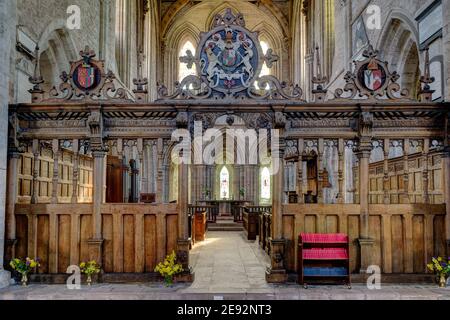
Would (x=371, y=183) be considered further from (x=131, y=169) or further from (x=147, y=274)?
(x=131, y=169)

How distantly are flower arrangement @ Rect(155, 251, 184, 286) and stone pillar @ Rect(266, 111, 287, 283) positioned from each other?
4.58ft

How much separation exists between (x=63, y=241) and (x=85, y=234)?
37cm

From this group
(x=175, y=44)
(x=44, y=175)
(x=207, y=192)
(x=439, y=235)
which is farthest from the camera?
(x=175, y=44)

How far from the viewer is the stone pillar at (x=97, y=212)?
22.2 feet

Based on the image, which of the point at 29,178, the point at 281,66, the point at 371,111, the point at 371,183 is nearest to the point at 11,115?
the point at 29,178

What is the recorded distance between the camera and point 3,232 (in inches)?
261

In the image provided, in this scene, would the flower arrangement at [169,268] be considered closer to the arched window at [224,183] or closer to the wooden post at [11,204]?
the wooden post at [11,204]

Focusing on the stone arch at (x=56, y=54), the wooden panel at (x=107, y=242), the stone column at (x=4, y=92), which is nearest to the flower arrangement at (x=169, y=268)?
the wooden panel at (x=107, y=242)

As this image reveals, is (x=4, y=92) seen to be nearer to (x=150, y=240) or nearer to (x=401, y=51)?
(x=150, y=240)

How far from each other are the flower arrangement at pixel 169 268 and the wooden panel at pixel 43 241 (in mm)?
1818

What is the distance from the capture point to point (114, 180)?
1335 centimetres

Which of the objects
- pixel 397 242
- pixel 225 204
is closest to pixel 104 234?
pixel 397 242

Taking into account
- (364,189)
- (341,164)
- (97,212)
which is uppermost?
(341,164)

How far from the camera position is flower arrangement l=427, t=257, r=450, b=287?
20.8ft
